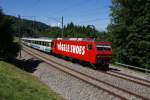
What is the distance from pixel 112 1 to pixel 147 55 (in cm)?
1072

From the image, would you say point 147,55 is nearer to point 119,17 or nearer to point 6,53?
point 119,17

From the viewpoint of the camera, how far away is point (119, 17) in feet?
156

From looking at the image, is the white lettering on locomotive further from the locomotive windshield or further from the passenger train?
the locomotive windshield

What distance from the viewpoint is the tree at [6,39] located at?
137 feet

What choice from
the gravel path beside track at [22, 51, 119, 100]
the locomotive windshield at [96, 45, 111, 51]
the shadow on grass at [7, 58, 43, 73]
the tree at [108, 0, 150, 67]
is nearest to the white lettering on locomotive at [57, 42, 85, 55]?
the locomotive windshield at [96, 45, 111, 51]

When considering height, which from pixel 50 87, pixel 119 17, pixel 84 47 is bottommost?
pixel 50 87

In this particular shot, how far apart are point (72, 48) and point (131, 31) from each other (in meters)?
9.74

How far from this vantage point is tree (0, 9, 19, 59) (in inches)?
1649

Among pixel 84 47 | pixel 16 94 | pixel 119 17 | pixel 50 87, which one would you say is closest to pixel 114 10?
pixel 119 17

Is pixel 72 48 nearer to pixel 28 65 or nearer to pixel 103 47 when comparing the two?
pixel 28 65

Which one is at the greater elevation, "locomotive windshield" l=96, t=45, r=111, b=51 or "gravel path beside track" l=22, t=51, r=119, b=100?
"locomotive windshield" l=96, t=45, r=111, b=51

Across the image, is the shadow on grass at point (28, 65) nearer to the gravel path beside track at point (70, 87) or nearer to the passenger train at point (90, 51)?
the passenger train at point (90, 51)

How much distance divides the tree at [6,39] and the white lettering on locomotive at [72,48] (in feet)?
20.1

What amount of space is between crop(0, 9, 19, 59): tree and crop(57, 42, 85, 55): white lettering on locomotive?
20.1 ft
